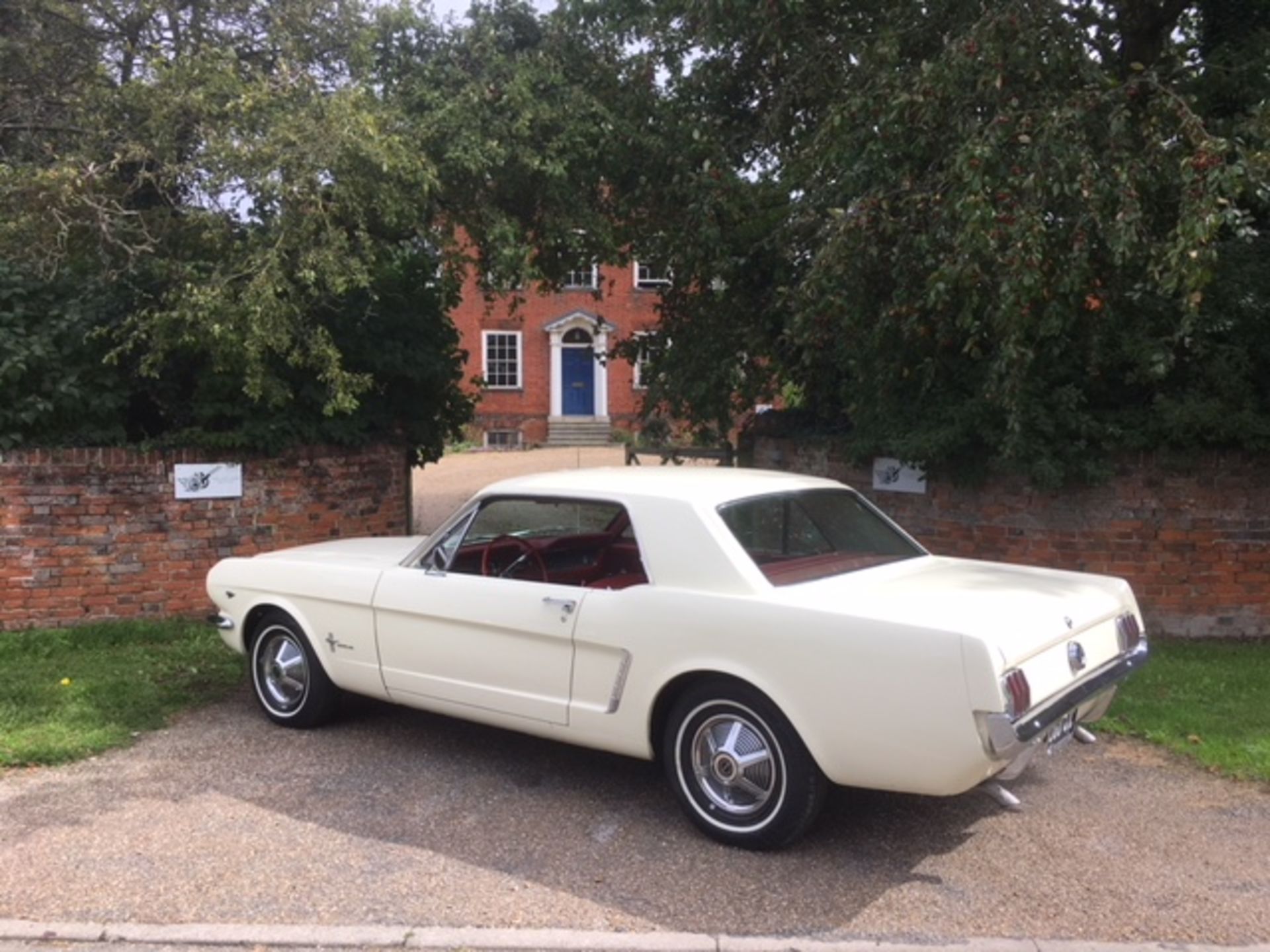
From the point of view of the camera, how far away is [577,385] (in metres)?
31.1

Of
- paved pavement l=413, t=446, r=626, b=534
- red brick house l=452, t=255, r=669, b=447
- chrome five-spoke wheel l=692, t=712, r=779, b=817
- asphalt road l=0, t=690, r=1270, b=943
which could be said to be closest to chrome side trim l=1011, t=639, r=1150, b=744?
A: asphalt road l=0, t=690, r=1270, b=943

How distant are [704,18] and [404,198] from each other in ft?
9.57

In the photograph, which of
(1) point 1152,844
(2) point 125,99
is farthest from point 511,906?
(2) point 125,99

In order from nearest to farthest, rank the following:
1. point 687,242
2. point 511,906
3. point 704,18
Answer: point 511,906
point 704,18
point 687,242

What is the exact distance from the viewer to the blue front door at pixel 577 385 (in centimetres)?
3100

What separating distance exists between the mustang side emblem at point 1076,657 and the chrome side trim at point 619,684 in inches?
66.9

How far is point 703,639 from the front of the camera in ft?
13.9

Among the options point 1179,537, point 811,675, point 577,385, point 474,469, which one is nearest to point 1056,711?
point 811,675

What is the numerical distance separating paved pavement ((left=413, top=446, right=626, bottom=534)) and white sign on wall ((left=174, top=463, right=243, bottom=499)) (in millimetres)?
3157

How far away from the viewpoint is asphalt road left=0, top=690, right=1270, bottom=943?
148 inches

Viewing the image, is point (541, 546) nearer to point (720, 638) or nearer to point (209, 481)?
point (720, 638)

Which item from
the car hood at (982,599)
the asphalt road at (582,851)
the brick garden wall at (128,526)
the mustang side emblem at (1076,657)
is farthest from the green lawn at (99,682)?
the mustang side emblem at (1076,657)

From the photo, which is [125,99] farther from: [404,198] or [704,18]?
[704,18]

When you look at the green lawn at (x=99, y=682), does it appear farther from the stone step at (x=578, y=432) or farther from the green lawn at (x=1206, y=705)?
the stone step at (x=578, y=432)
